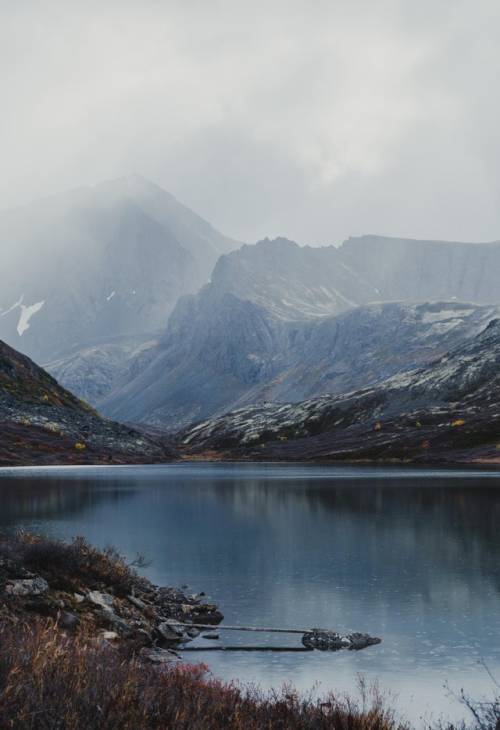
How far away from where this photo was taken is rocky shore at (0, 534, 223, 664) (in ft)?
80.8

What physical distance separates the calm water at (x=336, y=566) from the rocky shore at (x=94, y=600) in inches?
79.5

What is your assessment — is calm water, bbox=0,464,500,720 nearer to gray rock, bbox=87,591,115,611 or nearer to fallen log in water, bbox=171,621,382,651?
fallen log in water, bbox=171,621,382,651

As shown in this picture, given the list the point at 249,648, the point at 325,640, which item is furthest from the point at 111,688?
the point at 325,640

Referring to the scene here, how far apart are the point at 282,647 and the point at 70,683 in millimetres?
14993

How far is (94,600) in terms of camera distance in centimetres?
2761

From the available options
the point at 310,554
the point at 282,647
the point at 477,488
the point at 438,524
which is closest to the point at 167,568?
the point at 310,554

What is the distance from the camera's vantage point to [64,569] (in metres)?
29.3

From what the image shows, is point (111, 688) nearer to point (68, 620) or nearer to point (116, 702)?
point (116, 702)

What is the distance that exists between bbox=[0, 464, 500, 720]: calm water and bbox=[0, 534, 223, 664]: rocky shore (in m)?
2.02

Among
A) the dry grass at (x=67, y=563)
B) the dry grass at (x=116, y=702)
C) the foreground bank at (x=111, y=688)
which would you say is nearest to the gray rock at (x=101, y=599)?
the foreground bank at (x=111, y=688)

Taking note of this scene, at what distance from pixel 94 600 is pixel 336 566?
1890 centimetres

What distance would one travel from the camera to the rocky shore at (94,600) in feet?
80.8

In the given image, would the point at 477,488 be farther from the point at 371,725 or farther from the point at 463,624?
the point at 371,725

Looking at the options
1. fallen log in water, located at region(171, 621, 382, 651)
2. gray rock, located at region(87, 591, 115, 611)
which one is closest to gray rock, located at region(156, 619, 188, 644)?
fallen log in water, located at region(171, 621, 382, 651)
